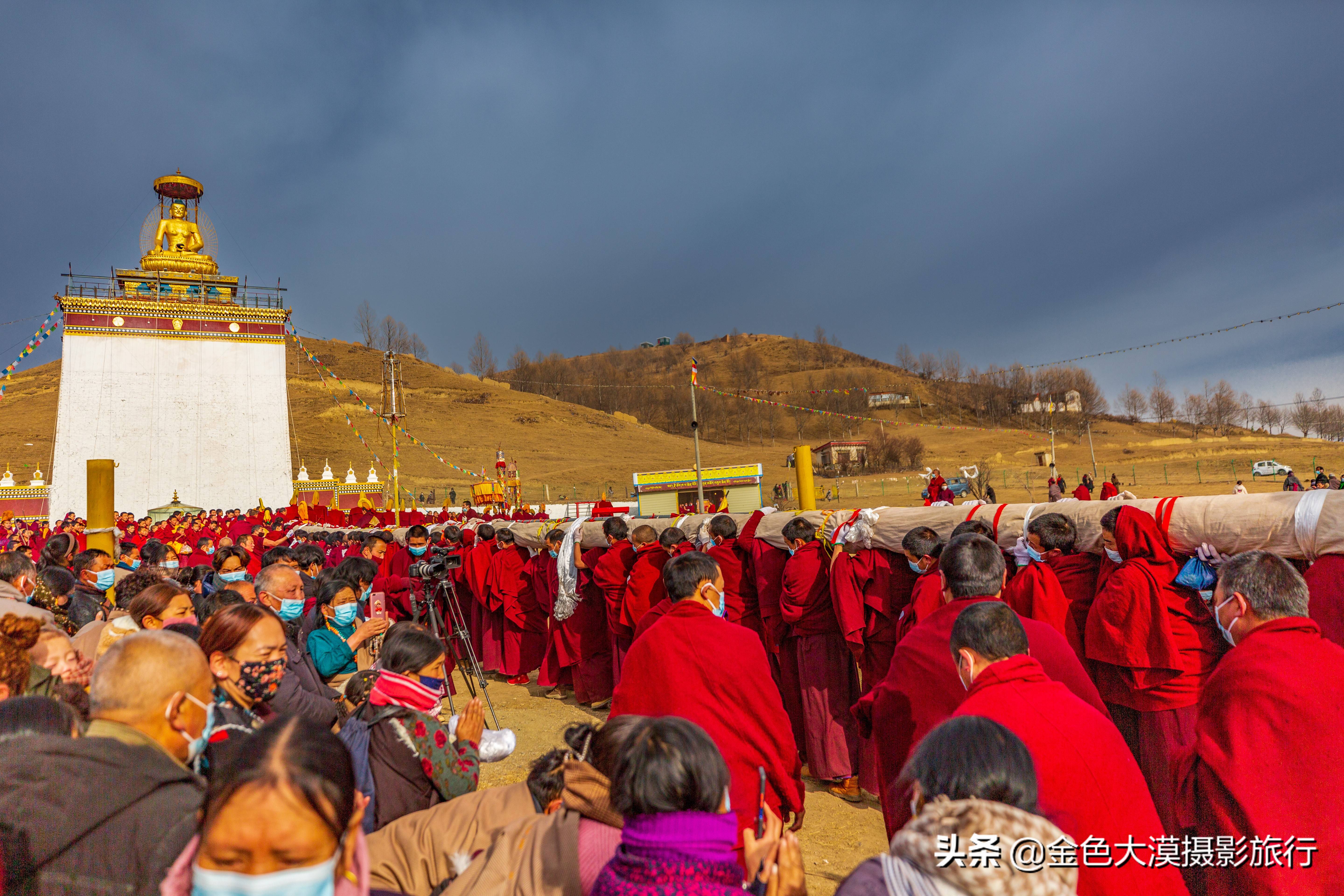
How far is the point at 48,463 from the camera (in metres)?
56.2

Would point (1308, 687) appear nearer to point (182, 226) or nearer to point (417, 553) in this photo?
point (417, 553)

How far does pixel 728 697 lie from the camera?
3336 mm

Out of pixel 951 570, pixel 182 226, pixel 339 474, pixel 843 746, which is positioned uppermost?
pixel 182 226

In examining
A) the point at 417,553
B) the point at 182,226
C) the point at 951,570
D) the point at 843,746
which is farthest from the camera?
the point at 182,226

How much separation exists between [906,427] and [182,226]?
216 feet

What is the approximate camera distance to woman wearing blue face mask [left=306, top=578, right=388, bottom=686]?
14.7 feet

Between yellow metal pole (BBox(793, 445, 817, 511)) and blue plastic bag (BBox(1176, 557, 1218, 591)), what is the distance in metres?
4.50

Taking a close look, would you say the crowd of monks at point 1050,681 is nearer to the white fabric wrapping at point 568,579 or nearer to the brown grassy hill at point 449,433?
the white fabric wrapping at point 568,579

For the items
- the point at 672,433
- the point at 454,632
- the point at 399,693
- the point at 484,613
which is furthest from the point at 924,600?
the point at 672,433

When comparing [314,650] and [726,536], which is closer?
[314,650]

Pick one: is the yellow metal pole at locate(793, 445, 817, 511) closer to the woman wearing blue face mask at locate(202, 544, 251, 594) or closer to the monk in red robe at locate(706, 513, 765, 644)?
the monk in red robe at locate(706, 513, 765, 644)

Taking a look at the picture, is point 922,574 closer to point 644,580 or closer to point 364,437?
point 644,580

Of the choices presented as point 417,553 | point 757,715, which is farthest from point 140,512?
point 757,715

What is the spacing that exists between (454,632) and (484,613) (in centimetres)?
56
